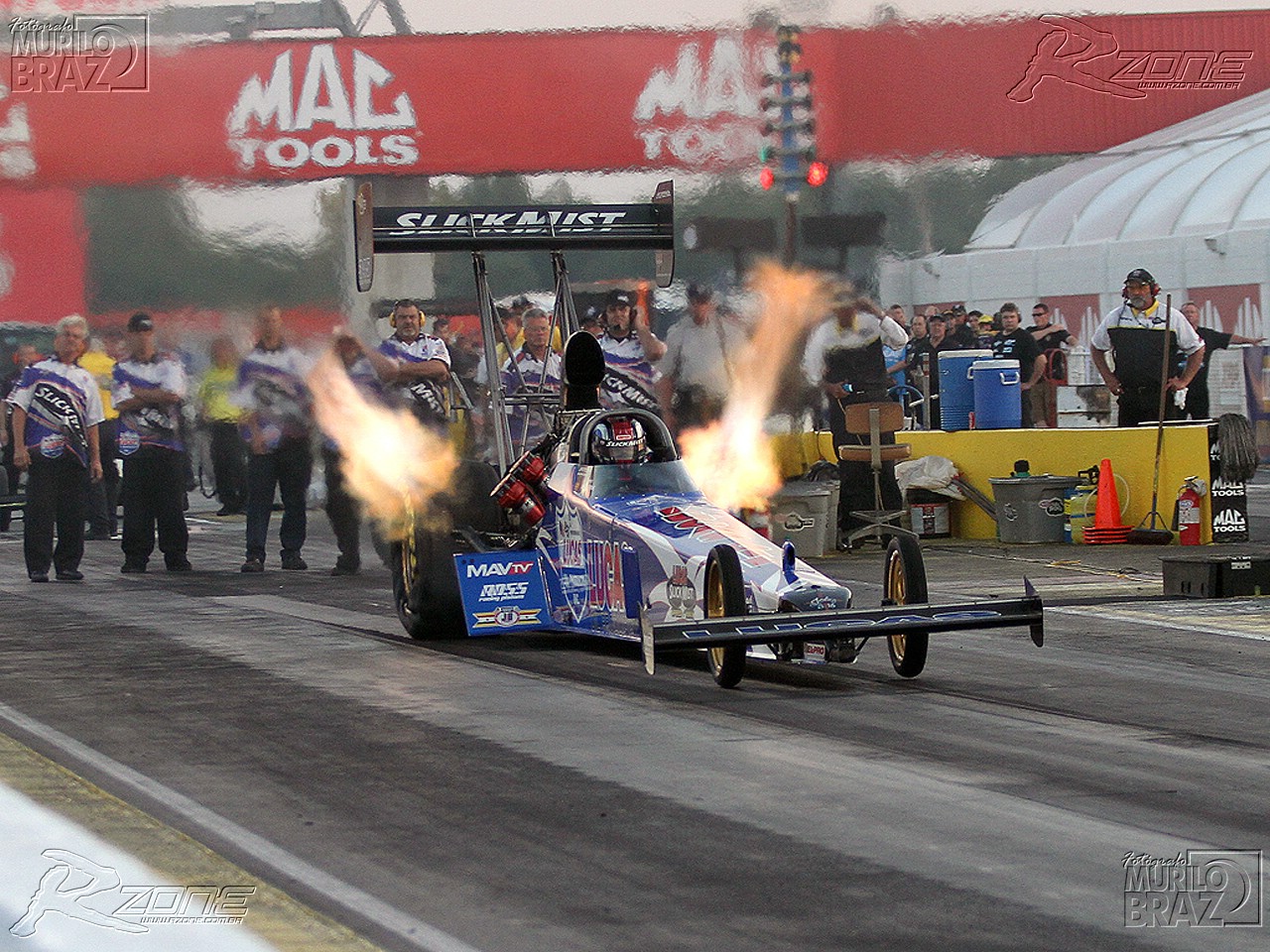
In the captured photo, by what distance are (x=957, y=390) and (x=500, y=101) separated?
5274 mm

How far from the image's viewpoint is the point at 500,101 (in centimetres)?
1994

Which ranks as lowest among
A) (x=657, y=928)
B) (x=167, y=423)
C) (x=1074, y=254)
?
(x=657, y=928)

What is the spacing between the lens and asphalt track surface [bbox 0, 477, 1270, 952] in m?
5.68

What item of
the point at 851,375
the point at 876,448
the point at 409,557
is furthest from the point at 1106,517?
the point at 409,557

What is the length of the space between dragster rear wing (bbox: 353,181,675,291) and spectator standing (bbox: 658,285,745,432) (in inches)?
160

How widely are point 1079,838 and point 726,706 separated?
3036 mm

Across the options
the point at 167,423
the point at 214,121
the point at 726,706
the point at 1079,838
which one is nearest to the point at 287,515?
the point at 167,423

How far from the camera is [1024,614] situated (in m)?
9.67

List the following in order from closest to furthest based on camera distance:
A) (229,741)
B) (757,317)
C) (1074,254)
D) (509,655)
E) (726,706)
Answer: (229,741), (726,706), (509,655), (757,317), (1074,254)

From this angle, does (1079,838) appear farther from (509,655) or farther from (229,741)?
(509,655)

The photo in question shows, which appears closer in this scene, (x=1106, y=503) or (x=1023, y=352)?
(x=1106, y=503)

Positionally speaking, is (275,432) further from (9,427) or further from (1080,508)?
(1080,508)

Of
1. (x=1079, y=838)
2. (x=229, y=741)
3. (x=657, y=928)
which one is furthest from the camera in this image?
(x=229, y=741)

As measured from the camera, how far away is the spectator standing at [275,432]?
59.5ft
